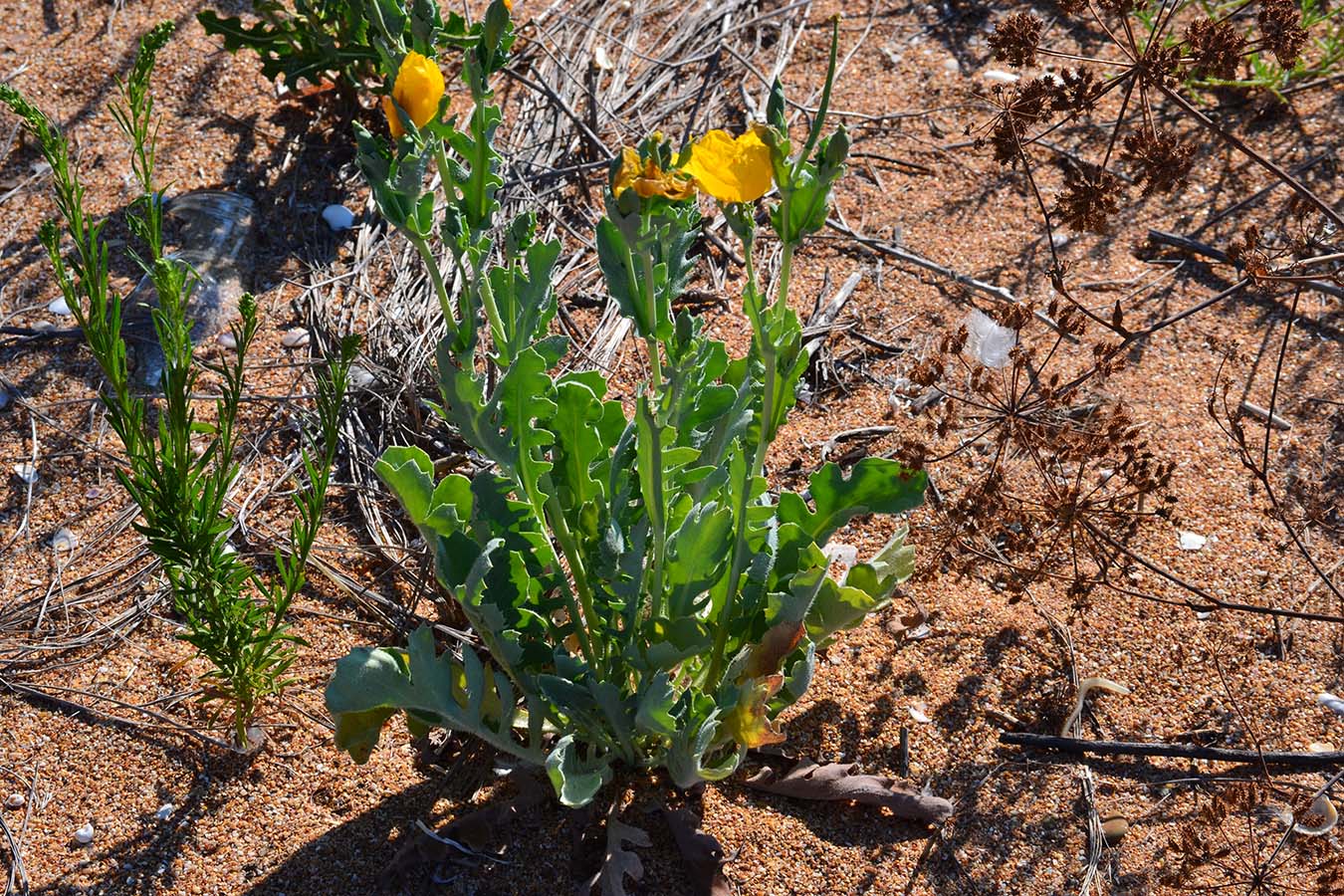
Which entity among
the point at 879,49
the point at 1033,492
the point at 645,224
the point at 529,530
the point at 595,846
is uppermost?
the point at 645,224

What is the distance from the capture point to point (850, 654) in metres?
2.82

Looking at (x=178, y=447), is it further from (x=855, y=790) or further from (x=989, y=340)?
(x=989, y=340)

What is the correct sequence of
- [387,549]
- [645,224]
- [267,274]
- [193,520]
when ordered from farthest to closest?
1. [267,274]
2. [387,549]
3. [193,520]
4. [645,224]

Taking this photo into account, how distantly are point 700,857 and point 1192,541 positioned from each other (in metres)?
1.51

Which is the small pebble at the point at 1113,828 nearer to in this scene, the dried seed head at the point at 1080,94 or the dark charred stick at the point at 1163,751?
the dark charred stick at the point at 1163,751

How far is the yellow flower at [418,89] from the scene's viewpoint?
1.70m

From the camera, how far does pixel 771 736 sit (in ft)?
7.23

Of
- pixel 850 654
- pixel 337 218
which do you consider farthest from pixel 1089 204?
pixel 337 218

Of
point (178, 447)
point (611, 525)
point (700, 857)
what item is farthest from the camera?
point (700, 857)

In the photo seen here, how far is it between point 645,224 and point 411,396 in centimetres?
162

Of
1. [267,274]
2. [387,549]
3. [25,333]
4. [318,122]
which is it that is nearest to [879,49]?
[318,122]

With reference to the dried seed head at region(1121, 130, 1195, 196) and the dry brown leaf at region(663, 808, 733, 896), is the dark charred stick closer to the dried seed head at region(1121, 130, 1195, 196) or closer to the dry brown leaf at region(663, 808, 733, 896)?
the dry brown leaf at region(663, 808, 733, 896)

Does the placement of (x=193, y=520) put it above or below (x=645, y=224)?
below

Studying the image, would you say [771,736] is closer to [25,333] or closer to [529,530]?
[529,530]
